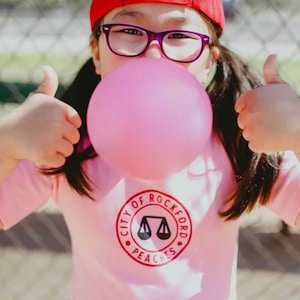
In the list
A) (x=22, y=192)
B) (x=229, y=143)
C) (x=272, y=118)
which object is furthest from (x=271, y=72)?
(x=22, y=192)

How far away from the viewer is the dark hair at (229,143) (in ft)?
3.12

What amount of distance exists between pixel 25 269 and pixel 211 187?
111 centimetres

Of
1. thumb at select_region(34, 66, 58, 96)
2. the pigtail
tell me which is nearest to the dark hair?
the pigtail

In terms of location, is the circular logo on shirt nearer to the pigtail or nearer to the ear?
the pigtail

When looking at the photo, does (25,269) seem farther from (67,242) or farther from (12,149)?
(12,149)

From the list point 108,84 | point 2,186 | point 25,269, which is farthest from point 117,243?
point 25,269

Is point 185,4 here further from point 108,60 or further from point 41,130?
point 41,130

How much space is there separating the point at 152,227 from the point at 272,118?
0.25 meters

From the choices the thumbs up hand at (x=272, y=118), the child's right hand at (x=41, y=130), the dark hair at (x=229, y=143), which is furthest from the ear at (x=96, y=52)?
the thumbs up hand at (x=272, y=118)

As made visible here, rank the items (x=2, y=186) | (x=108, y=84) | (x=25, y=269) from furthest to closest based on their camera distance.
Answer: (x=25, y=269) → (x=2, y=186) → (x=108, y=84)

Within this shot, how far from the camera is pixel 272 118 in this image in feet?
2.55

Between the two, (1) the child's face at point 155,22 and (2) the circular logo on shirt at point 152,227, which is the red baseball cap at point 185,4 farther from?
(2) the circular logo on shirt at point 152,227

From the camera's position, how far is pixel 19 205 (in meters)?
0.96

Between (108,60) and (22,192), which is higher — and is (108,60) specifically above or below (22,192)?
above
